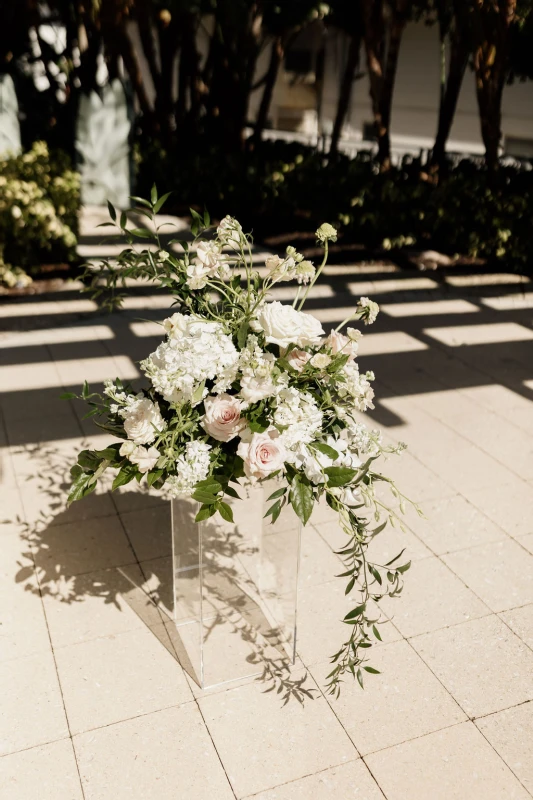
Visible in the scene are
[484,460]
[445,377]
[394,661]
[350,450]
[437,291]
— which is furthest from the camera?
[437,291]

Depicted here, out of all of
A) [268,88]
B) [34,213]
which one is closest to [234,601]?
[34,213]

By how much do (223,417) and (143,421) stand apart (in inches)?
10.6

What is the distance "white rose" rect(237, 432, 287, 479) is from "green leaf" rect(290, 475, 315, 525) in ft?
0.44

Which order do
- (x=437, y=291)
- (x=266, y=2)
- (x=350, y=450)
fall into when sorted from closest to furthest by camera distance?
(x=350, y=450) → (x=437, y=291) → (x=266, y=2)

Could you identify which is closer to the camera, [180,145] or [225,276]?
[225,276]

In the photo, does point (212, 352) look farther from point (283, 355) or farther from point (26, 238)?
point (26, 238)

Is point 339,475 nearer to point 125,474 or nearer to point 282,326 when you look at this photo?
point 282,326

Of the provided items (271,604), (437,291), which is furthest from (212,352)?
(437,291)

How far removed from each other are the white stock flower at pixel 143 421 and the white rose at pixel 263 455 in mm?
285

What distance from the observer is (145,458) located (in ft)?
7.30

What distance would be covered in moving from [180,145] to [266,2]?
2900mm

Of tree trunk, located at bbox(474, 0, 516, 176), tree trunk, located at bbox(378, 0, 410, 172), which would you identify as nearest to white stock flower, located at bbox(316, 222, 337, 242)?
tree trunk, located at bbox(474, 0, 516, 176)

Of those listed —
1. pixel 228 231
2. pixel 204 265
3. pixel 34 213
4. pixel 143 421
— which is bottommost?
pixel 34 213

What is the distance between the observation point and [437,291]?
786 cm
